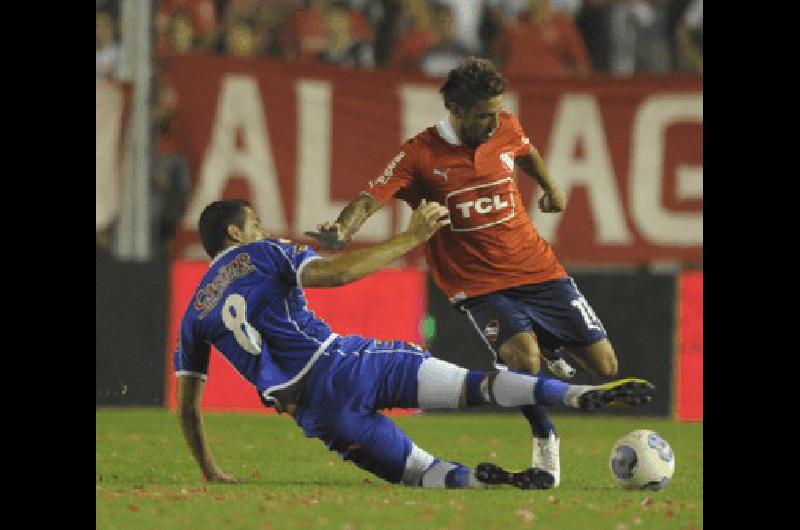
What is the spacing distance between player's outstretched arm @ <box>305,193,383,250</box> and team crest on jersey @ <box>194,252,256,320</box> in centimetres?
35

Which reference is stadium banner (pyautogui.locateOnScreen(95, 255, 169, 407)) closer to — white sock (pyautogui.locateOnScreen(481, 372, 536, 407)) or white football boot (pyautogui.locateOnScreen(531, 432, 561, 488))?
white football boot (pyautogui.locateOnScreen(531, 432, 561, 488))

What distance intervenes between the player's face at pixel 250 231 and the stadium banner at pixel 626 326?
18.1 feet

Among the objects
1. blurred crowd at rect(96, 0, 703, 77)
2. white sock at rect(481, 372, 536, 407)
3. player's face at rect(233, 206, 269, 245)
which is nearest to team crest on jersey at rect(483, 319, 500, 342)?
white sock at rect(481, 372, 536, 407)

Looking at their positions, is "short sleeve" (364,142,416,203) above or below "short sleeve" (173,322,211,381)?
above

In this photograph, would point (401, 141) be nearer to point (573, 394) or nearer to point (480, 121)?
point (480, 121)

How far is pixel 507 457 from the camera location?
10672mm

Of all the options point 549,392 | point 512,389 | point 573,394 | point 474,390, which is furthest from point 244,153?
point 573,394

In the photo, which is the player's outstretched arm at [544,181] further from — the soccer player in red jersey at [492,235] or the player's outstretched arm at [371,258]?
the player's outstretched arm at [371,258]

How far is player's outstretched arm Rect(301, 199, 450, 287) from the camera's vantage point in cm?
775

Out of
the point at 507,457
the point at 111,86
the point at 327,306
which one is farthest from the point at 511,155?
the point at 111,86

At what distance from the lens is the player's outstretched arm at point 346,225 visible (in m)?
8.38

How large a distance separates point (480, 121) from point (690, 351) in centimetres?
517

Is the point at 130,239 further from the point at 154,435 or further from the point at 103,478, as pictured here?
the point at 103,478
